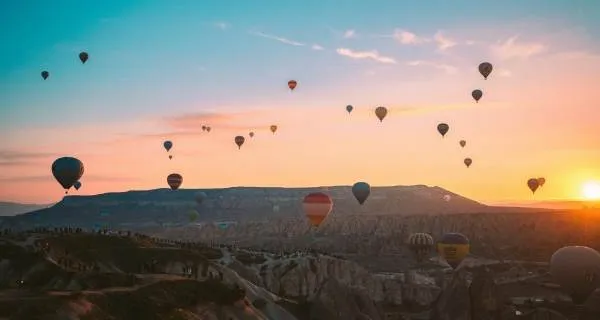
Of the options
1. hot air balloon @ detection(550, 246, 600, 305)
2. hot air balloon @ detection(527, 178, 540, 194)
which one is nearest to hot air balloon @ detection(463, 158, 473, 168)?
hot air balloon @ detection(527, 178, 540, 194)

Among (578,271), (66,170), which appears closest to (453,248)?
(578,271)

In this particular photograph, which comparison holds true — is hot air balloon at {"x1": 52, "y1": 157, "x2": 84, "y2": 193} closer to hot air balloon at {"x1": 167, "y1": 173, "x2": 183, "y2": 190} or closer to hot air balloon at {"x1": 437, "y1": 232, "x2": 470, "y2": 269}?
hot air balloon at {"x1": 167, "y1": 173, "x2": 183, "y2": 190}

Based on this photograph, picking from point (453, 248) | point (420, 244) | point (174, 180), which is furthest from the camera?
point (174, 180)

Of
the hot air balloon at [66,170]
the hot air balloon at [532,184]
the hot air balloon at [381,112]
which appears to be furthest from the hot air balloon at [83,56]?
the hot air balloon at [532,184]

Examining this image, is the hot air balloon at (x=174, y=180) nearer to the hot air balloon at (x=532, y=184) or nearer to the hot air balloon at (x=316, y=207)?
the hot air balloon at (x=316, y=207)

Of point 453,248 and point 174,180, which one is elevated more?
point 174,180

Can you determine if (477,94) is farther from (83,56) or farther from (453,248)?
(83,56)
